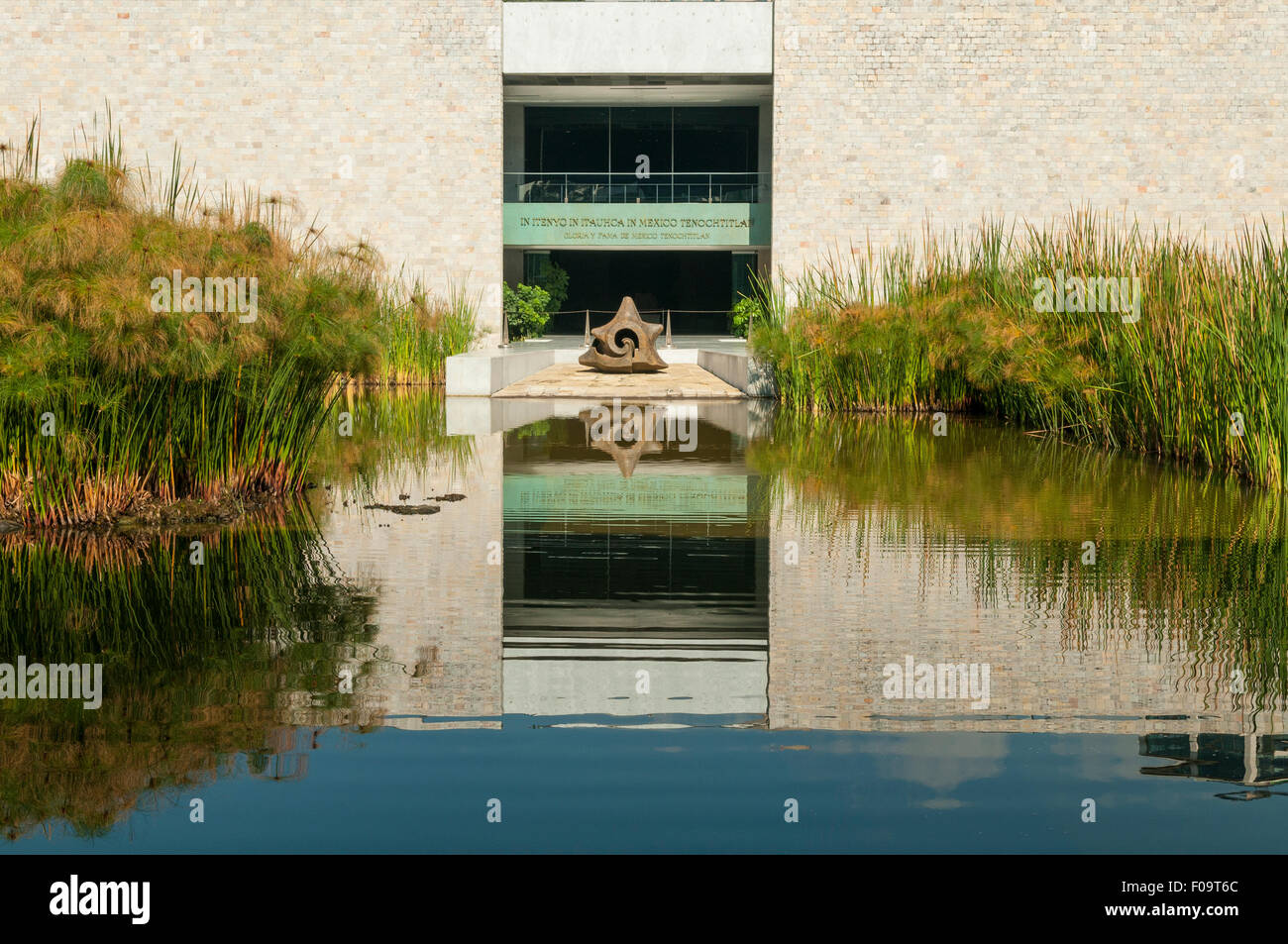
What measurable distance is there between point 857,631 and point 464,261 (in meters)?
29.0

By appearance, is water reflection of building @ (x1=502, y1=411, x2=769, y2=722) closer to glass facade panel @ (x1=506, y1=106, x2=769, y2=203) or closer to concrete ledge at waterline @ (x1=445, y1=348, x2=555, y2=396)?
concrete ledge at waterline @ (x1=445, y1=348, x2=555, y2=396)

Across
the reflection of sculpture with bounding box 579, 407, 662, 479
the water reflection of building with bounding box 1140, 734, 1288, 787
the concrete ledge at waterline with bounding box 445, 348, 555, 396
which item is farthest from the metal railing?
the water reflection of building with bounding box 1140, 734, 1288, 787

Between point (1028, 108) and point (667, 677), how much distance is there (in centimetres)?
3051

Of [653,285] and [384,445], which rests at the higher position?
[653,285]

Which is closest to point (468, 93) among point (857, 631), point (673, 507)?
point (673, 507)

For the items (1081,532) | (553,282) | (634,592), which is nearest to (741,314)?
(553,282)

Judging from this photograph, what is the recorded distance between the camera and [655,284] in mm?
39375

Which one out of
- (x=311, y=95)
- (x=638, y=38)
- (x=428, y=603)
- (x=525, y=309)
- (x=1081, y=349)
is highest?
(x=638, y=38)

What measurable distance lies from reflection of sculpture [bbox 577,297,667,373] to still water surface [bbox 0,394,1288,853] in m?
17.0

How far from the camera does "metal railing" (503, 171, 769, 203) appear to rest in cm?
3569

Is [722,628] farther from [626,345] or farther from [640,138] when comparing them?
[640,138]

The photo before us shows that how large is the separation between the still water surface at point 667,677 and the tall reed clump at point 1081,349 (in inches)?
47.4

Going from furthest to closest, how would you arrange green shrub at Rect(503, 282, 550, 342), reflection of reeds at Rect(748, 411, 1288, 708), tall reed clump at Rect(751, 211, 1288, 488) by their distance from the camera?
green shrub at Rect(503, 282, 550, 342)
tall reed clump at Rect(751, 211, 1288, 488)
reflection of reeds at Rect(748, 411, 1288, 708)

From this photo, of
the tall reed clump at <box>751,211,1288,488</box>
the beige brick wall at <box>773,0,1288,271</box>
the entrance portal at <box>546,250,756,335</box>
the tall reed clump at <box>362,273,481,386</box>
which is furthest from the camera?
the entrance portal at <box>546,250,756,335</box>
